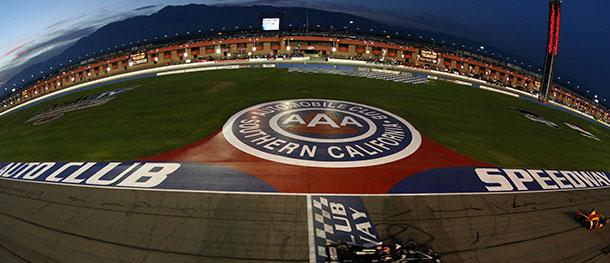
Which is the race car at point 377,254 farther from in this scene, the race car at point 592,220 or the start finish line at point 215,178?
the race car at point 592,220

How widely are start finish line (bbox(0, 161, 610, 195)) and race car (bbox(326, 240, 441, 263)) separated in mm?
6337

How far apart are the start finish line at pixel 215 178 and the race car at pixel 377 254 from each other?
20.8 feet

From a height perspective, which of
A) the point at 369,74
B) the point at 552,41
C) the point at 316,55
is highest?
the point at 552,41

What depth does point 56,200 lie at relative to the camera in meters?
17.3

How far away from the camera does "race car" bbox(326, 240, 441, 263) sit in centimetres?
1209

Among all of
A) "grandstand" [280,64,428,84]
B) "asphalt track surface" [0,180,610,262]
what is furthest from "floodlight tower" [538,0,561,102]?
"asphalt track surface" [0,180,610,262]

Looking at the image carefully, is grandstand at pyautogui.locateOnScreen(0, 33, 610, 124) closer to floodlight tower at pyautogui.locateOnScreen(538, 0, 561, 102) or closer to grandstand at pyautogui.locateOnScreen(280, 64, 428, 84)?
grandstand at pyautogui.locateOnScreen(280, 64, 428, 84)

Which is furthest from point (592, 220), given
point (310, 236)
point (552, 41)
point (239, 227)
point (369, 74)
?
point (369, 74)

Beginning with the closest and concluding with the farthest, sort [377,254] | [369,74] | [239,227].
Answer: [377,254] < [239,227] < [369,74]

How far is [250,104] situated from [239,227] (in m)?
22.9

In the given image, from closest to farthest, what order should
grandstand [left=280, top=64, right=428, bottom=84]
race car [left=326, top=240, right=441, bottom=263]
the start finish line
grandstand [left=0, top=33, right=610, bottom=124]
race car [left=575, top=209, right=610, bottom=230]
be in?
race car [left=326, top=240, right=441, bottom=263], race car [left=575, top=209, right=610, bottom=230], the start finish line, grandstand [left=280, top=64, right=428, bottom=84], grandstand [left=0, top=33, right=610, bottom=124]

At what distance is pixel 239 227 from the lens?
1459 cm

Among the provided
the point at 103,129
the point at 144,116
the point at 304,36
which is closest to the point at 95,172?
the point at 103,129

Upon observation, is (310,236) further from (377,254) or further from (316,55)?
(316,55)
